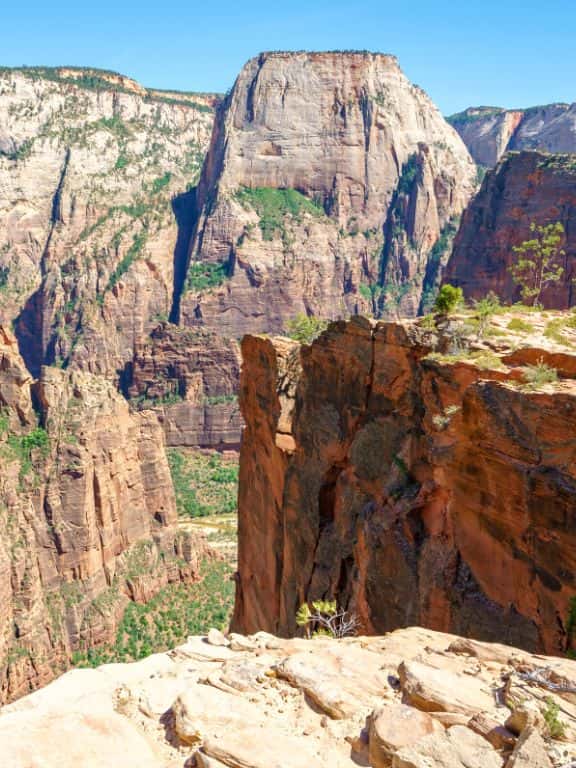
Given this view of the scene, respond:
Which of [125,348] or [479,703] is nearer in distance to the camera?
[479,703]

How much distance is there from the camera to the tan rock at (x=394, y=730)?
1100 centimetres

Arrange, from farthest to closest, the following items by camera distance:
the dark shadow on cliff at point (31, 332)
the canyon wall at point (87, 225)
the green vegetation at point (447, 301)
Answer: the dark shadow on cliff at point (31, 332) → the canyon wall at point (87, 225) → the green vegetation at point (447, 301)

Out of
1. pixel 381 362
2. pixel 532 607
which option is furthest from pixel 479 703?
pixel 381 362

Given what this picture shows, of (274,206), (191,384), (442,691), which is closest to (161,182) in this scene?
(274,206)

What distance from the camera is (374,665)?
46.2 feet

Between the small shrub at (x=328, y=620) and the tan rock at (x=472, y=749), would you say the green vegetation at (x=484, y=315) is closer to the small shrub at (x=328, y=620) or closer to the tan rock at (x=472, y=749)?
the small shrub at (x=328, y=620)

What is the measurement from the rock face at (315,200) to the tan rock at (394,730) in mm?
143158

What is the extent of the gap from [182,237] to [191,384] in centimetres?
5668

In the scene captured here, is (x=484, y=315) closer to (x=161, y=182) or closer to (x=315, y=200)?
(x=315, y=200)

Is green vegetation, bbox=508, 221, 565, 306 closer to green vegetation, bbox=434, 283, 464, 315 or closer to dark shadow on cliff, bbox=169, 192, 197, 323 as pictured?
green vegetation, bbox=434, 283, 464, 315

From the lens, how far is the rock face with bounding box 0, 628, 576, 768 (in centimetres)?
1094

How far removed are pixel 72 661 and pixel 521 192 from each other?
266 feet

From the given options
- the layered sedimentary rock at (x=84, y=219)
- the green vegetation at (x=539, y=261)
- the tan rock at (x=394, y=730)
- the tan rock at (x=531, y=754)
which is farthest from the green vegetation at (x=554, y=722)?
the layered sedimentary rock at (x=84, y=219)

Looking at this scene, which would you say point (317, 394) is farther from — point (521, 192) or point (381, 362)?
point (521, 192)
